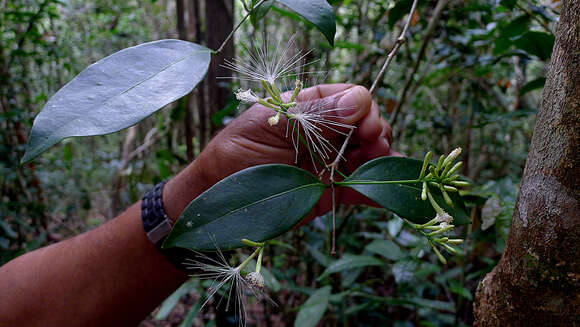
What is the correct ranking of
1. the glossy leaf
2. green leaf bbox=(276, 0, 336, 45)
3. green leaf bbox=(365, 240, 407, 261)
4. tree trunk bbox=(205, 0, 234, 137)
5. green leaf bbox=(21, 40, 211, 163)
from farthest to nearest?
tree trunk bbox=(205, 0, 234, 137), green leaf bbox=(365, 240, 407, 261), the glossy leaf, green leaf bbox=(276, 0, 336, 45), green leaf bbox=(21, 40, 211, 163)

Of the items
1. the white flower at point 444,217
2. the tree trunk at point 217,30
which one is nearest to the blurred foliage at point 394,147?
the tree trunk at point 217,30

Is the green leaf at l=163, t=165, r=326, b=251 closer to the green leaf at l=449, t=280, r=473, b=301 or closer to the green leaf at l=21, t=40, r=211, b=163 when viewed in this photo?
the green leaf at l=21, t=40, r=211, b=163

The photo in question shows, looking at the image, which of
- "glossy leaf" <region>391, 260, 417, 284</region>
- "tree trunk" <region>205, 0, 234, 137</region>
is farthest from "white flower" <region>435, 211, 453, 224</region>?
"tree trunk" <region>205, 0, 234, 137</region>

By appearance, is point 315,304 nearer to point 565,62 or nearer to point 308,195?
point 308,195

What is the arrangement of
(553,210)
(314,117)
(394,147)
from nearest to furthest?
(553,210)
(314,117)
(394,147)

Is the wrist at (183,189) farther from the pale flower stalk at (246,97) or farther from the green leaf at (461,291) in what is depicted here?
the green leaf at (461,291)

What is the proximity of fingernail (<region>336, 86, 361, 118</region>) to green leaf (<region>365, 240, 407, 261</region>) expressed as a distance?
64 centimetres

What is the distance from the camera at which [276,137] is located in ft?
2.20

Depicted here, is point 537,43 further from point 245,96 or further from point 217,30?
point 217,30

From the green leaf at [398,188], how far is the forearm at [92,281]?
0.51 metres

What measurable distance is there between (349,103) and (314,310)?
77cm

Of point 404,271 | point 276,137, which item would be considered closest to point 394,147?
point 404,271

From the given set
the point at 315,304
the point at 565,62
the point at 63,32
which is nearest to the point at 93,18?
the point at 63,32

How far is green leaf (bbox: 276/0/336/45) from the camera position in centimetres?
45
